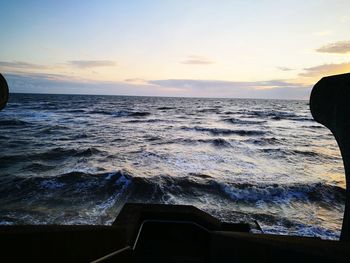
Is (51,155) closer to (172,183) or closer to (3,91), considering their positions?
(172,183)

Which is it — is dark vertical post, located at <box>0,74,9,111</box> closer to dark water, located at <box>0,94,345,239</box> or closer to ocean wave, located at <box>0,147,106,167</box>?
dark water, located at <box>0,94,345,239</box>

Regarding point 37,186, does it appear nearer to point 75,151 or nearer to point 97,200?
point 97,200

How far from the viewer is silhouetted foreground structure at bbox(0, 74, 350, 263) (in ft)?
5.58

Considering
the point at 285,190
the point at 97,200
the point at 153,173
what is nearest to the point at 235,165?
the point at 285,190

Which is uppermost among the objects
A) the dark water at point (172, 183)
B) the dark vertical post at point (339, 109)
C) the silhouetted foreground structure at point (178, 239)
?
the dark vertical post at point (339, 109)

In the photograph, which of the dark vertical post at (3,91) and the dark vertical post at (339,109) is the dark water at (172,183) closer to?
the dark vertical post at (339,109)

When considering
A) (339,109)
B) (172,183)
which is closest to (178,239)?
(339,109)

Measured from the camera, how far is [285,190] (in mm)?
10125

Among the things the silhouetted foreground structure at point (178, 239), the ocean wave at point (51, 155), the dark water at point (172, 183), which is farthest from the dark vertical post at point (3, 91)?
the ocean wave at point (51, 155)

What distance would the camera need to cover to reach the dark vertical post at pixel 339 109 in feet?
9.32

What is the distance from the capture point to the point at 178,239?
164 inches

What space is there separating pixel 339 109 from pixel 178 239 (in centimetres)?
297

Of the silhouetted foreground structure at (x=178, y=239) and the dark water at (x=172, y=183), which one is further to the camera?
the dark water at (x=172, y=183)

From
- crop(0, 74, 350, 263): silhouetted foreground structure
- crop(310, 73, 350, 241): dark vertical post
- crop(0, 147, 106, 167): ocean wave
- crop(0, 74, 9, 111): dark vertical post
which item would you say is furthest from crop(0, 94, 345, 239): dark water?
crop(0, 74, 9, 111): dark vertical post
